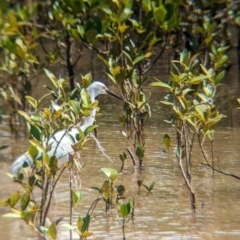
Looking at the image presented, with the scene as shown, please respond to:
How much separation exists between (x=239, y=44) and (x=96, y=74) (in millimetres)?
2210

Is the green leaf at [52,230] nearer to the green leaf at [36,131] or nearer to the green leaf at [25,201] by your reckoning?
the green leaf at [25,201]

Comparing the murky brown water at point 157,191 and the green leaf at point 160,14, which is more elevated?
the green leaf at point 160,14

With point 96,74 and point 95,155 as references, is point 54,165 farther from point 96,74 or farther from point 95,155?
point 96,74

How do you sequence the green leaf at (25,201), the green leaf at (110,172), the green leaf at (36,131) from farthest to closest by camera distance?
the green leaf at (36,131) → the green leaf at (110,172) → the green leaf at (25,201)

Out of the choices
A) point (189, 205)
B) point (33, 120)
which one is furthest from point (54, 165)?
point (189, 205)

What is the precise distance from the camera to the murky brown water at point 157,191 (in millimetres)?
5828

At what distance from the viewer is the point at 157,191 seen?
22.5 feet

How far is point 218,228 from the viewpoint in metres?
5.85

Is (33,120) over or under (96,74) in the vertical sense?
under

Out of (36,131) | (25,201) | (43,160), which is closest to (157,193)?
(36,131)

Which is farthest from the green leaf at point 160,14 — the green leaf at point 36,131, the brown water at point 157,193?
the green leaf at point 36,131

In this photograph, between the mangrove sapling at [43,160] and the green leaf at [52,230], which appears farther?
the mangrove sapling at [43,160]

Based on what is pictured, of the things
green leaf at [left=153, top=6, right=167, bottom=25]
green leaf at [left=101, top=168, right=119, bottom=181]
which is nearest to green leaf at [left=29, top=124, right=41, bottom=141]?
Result: green leaf at [left=101, top=168, right=119, bottom=181]

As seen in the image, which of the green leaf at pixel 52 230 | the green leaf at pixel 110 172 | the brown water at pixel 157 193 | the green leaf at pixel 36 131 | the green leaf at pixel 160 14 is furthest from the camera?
the green leaf at pixel 160 14
